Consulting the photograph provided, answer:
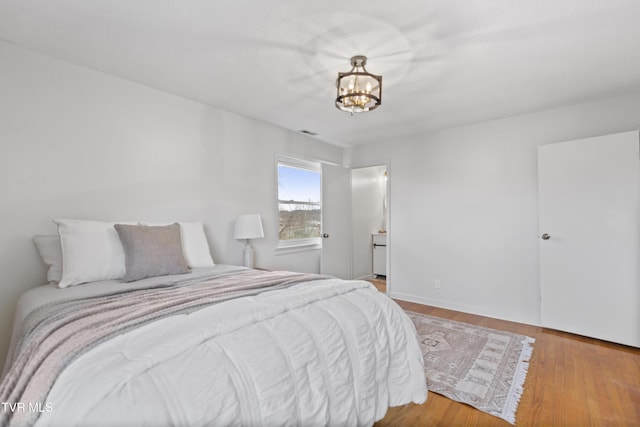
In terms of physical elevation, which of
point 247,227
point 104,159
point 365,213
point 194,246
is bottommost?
point 194,246

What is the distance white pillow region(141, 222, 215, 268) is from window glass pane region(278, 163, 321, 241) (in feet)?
4.60

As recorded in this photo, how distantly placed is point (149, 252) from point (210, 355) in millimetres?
1360

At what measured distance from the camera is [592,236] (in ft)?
9.62

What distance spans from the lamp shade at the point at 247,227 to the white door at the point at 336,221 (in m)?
1.40

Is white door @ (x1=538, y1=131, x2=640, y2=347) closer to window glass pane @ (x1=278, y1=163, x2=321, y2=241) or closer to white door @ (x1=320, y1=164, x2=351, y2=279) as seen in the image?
white door @ (x1=320, y1=164, x2=351, y2=279)

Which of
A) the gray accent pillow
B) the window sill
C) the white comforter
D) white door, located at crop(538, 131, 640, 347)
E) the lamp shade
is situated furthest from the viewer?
the window sill

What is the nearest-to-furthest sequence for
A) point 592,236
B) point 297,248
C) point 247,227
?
1. point 592,236
2. point 247,227
3. point 297,248

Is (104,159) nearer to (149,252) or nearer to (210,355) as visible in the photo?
(149,252)

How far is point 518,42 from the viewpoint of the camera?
204cm

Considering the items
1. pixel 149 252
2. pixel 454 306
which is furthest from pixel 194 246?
pixel 454 306

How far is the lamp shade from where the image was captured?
323 cm

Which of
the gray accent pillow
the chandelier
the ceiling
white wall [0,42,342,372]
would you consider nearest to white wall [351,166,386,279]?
white wall [0,42,342,372]

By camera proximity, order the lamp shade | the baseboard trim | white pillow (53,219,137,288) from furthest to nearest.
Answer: the baseboard trim → the lamp shade → white pillow (53,219,137,288)

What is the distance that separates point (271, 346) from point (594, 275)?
3.30m
